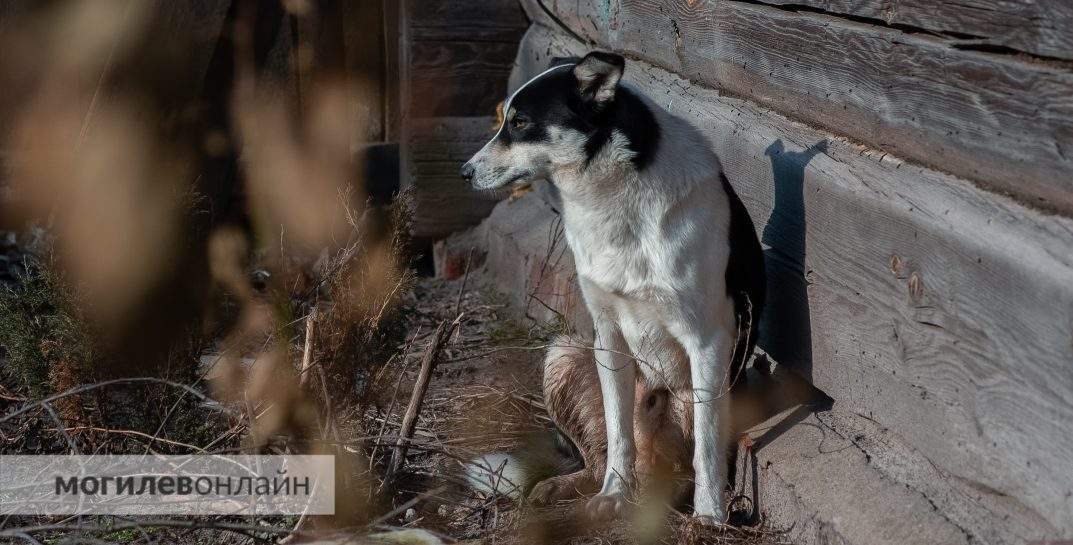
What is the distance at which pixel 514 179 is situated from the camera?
2.96 m

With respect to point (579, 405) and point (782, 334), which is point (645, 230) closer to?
point (782, 334)

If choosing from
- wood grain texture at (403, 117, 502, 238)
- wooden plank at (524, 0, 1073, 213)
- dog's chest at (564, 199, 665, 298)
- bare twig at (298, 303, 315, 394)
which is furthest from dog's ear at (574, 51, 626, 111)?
wood grain texture at (403, 117, 502, 238)

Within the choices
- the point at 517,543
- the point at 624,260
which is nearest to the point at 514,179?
the point at 624,260

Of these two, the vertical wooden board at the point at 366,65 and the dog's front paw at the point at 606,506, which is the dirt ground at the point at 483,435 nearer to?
the dog's front paw at the point at 606,506

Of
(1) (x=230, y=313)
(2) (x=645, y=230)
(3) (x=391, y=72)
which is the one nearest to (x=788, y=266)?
(2) (x=645, y=230)

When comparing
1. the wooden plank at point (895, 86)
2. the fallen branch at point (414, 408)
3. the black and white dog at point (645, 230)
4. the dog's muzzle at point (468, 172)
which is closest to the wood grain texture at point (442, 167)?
the wooden plank at point (895, 86)

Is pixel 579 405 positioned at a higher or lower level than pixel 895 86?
lower

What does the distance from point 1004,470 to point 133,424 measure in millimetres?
2410

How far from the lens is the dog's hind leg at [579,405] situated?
3.20 m

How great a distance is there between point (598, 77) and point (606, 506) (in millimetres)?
1247

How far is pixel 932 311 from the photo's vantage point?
7.32 ft

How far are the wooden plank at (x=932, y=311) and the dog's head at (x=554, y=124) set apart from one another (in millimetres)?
558

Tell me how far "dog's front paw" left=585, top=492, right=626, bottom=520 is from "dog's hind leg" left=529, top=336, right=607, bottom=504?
21cm

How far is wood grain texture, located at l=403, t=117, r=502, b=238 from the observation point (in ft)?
16.6
